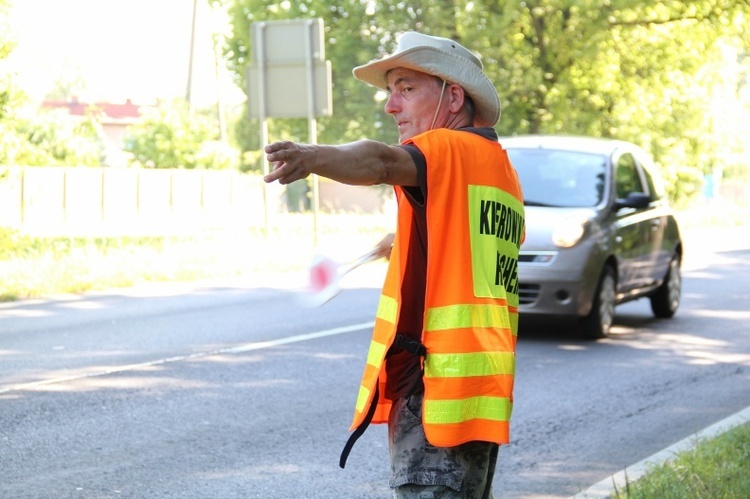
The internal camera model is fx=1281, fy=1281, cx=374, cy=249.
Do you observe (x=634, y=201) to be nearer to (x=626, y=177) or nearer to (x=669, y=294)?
(x=626, y=177)

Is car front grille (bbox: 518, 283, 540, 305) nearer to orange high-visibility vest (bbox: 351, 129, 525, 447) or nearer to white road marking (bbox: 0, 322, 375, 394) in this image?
white road marking (bbox: 0, 322, 375, 394)

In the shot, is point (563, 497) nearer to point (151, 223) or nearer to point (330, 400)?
point (330, 400)

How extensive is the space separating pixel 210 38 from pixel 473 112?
122 ft

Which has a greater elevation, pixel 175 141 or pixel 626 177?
pixel 175 141

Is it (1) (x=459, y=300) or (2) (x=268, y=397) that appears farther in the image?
(2) (x=268, y=397)

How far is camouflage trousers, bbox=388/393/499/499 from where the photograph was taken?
11.2 ft

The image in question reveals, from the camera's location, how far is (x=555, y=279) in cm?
1110

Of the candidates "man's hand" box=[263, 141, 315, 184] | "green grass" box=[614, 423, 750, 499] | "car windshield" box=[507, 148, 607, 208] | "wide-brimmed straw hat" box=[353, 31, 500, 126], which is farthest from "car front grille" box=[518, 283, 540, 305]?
"man's hand" box=[263, 141, 315, 184]

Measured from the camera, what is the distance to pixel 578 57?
31.2 meters

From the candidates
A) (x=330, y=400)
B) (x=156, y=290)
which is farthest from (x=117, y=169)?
(x=330, y=400)

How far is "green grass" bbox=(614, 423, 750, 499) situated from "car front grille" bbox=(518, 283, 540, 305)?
14.3ft

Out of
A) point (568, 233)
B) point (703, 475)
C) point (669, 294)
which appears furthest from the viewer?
point (669, 294)

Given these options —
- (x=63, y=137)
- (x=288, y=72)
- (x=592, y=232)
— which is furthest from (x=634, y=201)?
(x=63, y=137)

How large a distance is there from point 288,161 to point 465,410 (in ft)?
2.90
